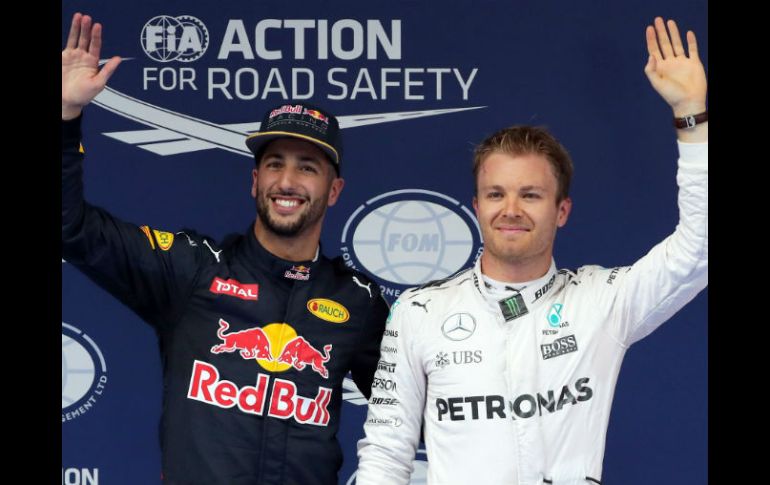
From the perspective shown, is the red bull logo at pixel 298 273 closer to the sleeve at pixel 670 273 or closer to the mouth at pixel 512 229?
the mouth at pixel 512 229

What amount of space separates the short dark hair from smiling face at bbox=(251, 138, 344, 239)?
426 mm

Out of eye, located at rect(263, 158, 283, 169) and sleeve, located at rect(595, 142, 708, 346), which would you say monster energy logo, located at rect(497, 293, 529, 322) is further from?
eye, located at rect(263, 158, 283, 169)

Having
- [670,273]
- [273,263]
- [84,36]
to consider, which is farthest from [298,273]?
[670,273]

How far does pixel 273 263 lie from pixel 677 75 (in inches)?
42.9

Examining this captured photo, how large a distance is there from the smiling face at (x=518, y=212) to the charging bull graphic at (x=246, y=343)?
1.93 ft

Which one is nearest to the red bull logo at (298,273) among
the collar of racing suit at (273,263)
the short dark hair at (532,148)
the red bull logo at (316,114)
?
the collar of racing suit at (273,263)

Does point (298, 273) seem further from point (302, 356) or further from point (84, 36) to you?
point (84, 36)

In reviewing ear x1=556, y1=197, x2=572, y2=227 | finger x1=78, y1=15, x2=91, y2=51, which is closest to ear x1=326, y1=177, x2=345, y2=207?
ear x1=556, y1=197, x2=572, y2=227

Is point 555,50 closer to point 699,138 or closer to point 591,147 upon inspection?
point 591,147

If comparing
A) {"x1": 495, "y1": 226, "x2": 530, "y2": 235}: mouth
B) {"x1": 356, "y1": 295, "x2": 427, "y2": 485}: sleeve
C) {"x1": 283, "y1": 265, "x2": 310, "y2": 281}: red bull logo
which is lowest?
{"x1": 356, "y1": 295, "x2": 427, "y2": 485}: sleeve

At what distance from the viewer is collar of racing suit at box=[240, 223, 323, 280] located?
2.78 m

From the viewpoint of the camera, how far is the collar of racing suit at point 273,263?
2.78 m

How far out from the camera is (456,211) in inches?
135

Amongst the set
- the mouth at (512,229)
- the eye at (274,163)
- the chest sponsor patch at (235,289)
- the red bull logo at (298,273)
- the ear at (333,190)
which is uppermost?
the eye at (274,163)
